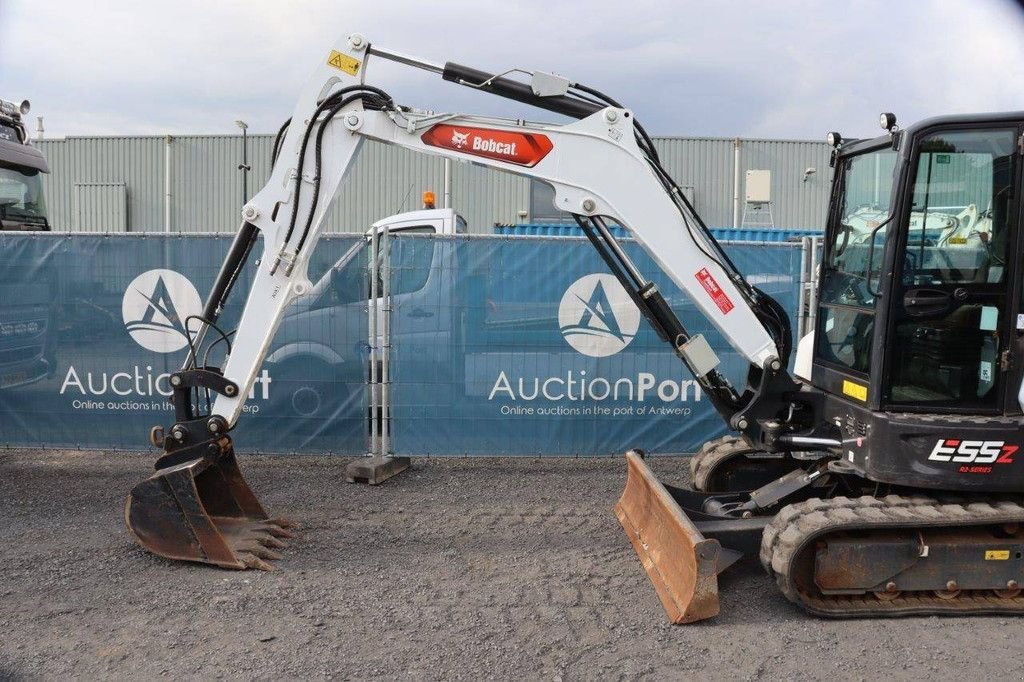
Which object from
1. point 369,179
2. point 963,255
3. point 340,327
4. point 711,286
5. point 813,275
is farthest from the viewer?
point 369,179

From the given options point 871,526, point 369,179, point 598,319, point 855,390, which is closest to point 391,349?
point 598,319

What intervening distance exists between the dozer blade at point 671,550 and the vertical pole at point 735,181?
70.4 feet

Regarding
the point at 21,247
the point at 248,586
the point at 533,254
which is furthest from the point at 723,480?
the point at 21,247

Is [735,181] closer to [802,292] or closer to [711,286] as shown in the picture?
[802,292]

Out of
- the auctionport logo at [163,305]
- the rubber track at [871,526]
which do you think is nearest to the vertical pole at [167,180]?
the auctionport logo at [163,305]

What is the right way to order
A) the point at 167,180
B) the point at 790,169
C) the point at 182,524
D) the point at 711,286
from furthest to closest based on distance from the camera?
the point at 167,180 < the point at 790,169 < the point at 182,524 < the point at 711,286

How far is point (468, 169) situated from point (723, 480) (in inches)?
815

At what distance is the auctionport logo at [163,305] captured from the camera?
8500 millimetres

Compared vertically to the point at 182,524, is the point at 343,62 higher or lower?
higher

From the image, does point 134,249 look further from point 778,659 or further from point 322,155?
point 778,659

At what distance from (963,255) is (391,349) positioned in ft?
16.3

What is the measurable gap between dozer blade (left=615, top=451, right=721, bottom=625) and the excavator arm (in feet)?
0.17

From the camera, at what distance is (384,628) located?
4773 millimetres

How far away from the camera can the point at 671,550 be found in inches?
204
